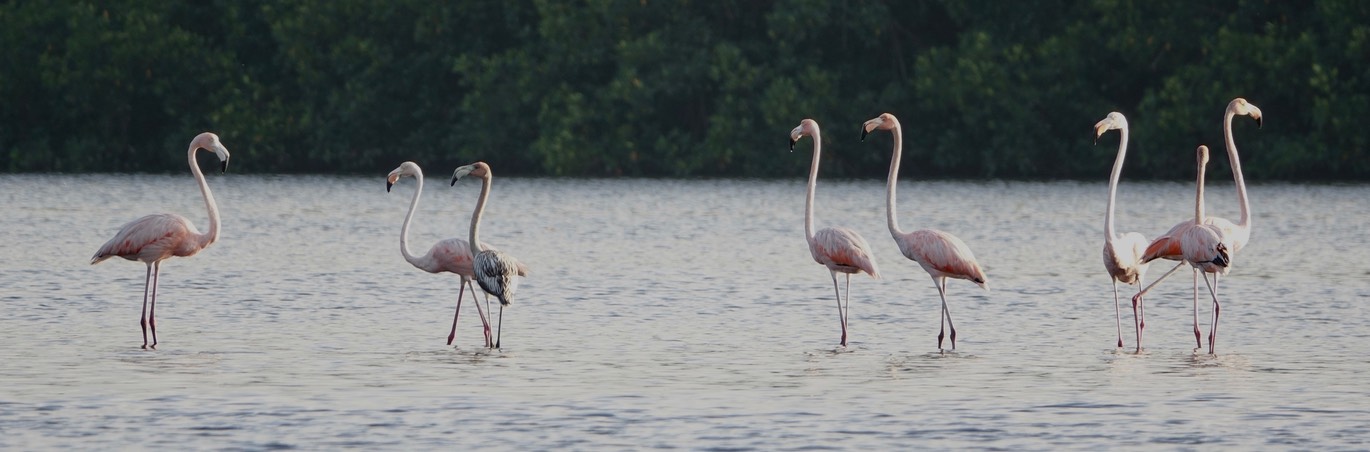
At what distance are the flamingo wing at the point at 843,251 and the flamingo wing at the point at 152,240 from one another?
3996 mm

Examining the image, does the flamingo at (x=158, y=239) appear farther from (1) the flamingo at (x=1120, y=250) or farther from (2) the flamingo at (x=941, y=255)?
(1) the flamingo at (x=1120, y=250)

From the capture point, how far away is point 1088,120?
45969 mm

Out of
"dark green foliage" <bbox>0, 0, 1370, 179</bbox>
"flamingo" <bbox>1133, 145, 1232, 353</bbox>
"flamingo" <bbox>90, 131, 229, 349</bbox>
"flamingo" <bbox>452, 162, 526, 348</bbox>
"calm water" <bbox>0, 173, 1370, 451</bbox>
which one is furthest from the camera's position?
"dark green foliage" <bbox>0, 0, 1370, 179</bbox>

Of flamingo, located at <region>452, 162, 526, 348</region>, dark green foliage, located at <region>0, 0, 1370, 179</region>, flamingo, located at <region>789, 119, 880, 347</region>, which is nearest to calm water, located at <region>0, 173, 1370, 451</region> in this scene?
flamingo, located at <region>452, 162, 526, 348</region>

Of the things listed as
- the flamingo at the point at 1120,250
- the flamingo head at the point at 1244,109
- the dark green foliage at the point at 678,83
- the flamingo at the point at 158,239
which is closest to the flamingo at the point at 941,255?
the flamingo at the point at 1120,250

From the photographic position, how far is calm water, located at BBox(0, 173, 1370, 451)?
30.4 feet

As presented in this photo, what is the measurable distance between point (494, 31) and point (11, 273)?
3694cm

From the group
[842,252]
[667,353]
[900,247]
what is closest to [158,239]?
[667,353]

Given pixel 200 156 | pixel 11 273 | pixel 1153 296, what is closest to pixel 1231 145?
pixel 1153 296

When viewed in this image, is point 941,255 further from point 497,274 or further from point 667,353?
point 497,274

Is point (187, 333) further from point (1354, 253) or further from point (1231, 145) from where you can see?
point (1354, 253)

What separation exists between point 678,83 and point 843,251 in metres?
36.1

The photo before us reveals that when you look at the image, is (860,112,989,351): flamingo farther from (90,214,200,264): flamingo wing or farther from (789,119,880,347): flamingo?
(90,214,200,264): flamingo wing

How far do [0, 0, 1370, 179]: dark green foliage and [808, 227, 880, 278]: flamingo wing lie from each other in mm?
30387
